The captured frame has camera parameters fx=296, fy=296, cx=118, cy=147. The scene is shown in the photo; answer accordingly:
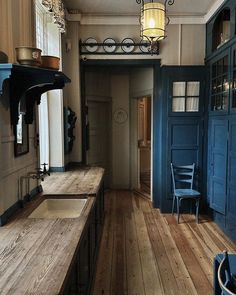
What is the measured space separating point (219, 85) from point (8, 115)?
3179mm

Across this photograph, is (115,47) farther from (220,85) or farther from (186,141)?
(186,141)

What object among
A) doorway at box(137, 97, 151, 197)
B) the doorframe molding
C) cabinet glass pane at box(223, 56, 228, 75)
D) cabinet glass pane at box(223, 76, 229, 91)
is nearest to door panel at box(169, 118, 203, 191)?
the doorframe molding

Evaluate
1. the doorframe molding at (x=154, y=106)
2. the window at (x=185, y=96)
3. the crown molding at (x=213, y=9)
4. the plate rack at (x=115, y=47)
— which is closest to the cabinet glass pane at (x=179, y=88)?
the window at (x=185, y=96)

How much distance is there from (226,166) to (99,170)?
1712mm

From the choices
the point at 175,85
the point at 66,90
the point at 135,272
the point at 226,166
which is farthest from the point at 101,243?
the point at 175,85

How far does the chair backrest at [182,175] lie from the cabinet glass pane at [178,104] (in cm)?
90

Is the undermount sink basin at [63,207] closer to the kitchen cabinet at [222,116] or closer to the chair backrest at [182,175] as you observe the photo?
the kitchen cabinet at [222,116]

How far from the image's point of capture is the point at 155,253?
11.3 ft

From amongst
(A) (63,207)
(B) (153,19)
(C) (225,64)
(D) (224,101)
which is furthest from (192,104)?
(A) (63,207)

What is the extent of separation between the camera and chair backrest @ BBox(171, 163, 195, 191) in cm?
474

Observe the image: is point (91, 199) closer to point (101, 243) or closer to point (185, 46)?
point (101, 243)

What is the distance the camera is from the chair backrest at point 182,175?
187 inches

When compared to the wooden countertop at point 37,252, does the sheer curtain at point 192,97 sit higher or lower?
higher

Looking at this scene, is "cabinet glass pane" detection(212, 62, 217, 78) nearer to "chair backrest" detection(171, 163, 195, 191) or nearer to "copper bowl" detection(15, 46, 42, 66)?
"chair backrest" detection(171, 163, 195, 191)
